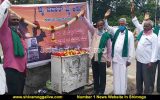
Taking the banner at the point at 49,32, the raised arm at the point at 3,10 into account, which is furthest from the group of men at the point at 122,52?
the raised arm at the point at 3,10

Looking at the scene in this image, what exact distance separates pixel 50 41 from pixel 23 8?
109cm

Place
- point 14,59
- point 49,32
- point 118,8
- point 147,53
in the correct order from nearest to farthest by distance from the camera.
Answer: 1. point 14,59
2. point 147,53
3. point 49,32
4. point 118,8

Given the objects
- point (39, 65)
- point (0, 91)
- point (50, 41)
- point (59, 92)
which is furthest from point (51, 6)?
point (0, 91)

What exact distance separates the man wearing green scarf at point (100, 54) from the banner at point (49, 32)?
741 mm

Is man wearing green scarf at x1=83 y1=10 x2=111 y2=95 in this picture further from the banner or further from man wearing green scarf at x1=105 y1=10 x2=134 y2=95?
the banner

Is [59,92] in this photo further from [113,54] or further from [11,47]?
[11,47]

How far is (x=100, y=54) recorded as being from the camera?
7695 millimetres

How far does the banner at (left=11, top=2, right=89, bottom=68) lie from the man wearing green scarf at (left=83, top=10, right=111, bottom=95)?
2.43 ft

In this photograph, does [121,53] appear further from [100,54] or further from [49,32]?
[49,32]

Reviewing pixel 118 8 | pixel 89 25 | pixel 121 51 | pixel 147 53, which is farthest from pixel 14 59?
pixel 118 8

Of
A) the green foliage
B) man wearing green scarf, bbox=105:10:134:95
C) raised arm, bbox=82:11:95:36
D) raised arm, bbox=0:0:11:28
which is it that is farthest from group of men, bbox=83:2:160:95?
the green foliage

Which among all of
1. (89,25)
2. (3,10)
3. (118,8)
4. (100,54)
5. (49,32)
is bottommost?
(100,54)

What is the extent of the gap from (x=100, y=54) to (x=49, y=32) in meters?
1.31

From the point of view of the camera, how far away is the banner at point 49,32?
25.0 feet
